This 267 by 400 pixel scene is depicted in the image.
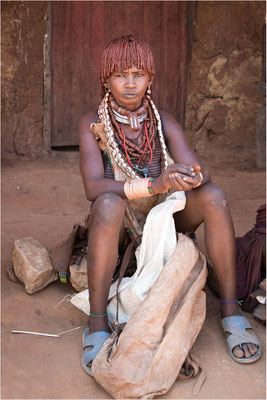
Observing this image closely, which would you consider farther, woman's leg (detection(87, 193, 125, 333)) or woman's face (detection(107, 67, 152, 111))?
woman's face (detection(107, 67, 152, 111))

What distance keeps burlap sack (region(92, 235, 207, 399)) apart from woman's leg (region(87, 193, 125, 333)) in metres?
0.18

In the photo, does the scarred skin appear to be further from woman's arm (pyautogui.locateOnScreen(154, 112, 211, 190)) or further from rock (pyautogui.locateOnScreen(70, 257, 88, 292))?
rock (pyautogui.locateOnScreen(70, 257, 88, 292))

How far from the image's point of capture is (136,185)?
2.58 metres

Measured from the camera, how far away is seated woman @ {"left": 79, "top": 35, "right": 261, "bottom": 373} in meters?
2.52

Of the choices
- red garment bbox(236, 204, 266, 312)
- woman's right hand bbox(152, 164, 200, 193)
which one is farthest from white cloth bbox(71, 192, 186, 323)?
red garment bbox(236, 204, 266, 312)

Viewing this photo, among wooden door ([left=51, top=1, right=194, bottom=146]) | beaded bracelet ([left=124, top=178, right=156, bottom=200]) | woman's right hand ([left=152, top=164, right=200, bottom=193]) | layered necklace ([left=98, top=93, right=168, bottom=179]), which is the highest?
wooden door ([left=51, top=1, right=194, bottom=146])

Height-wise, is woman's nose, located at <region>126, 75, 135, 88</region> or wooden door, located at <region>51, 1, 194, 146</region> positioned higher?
wooden door, located at <region>51, 1, 194, 146</region>

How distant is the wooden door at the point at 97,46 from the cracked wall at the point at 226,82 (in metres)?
0.18

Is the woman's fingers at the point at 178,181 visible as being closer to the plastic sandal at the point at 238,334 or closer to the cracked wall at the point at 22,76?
the plastic sandal at the point at 238,334

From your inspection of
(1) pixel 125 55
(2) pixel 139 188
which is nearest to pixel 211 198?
(2) pixel 139 188

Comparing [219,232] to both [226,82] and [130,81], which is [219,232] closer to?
[130,81]

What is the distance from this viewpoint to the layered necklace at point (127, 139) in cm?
285

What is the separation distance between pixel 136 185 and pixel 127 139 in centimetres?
42

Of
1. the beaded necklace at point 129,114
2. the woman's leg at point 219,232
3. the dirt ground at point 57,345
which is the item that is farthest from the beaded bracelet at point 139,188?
the dirt ground at point 57,345
